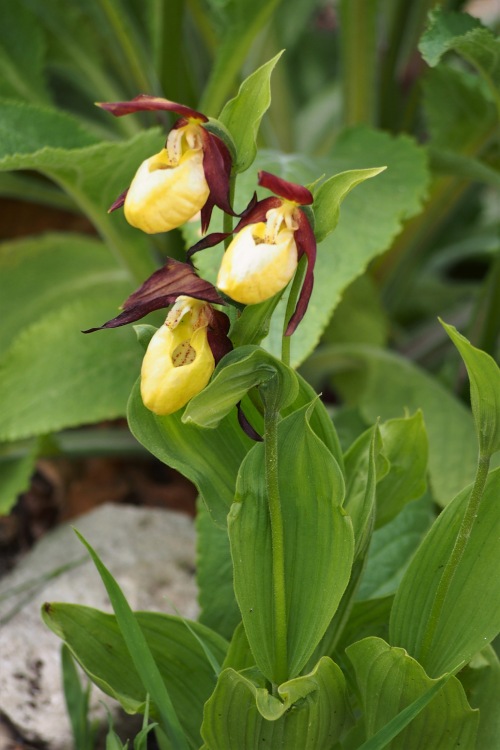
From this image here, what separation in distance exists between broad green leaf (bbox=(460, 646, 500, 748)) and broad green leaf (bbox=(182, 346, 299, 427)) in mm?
273

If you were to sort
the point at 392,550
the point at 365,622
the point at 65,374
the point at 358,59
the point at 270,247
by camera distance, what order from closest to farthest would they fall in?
the point at 270,247 → the point at 365,622 → the point at 392,550 → the point at 65,374 → the point at 358,59

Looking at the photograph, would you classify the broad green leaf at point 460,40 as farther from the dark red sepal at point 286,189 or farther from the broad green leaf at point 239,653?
the broad green leaf at point 239,653

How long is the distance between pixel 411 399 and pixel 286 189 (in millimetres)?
614

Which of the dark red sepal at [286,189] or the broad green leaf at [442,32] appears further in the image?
the broad green leaf at [442,32]

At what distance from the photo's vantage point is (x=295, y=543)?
1.94 ft

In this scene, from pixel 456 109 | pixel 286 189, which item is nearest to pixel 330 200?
pixel 286 189

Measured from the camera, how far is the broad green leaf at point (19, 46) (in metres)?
1.16

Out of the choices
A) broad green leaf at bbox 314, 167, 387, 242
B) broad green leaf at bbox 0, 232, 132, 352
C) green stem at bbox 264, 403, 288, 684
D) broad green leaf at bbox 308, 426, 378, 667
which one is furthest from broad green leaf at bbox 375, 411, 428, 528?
broad green leaf at bbox 0, 232, 132, 352

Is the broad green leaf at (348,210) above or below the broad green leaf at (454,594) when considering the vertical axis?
above

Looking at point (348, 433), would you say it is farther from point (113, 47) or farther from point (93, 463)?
point (113, 47)

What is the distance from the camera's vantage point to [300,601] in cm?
59

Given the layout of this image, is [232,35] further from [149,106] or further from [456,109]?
[149,106]

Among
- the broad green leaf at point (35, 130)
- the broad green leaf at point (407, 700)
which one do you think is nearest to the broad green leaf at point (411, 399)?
the broad green leaf at point (407, 700)

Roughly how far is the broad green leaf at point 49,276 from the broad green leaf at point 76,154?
0.24 meters
